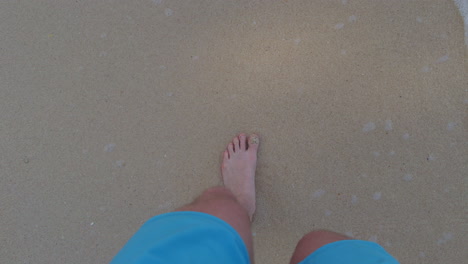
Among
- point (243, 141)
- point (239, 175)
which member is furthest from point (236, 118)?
point (239, 175)

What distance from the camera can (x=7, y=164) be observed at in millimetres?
995

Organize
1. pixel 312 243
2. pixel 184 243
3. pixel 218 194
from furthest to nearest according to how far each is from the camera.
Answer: pixel 218 194 < pixel 312 243 < pixel 184 243

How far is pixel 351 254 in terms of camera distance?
0.56 metres

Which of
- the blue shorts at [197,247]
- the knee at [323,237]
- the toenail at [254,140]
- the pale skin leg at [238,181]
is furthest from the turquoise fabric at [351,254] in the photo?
the toenail at [254,140]

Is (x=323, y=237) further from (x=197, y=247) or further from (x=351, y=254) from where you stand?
(x=197, y=247)

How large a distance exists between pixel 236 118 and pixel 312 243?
1.46 feet

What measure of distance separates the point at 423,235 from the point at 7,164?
4.54 feet

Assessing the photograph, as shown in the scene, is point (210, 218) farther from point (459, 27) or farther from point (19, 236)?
point (459, 27)

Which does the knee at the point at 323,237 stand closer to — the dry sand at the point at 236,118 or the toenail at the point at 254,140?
the dry sand at the point at 236,118

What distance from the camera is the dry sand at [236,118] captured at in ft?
3.04

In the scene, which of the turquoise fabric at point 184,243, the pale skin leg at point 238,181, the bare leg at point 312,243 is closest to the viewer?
the turquoise fabric at point 184,243

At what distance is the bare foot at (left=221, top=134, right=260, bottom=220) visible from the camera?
0.94m

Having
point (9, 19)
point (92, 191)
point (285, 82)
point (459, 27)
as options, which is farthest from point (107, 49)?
point (459, 27)

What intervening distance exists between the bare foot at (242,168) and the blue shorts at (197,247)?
1.01 feet
